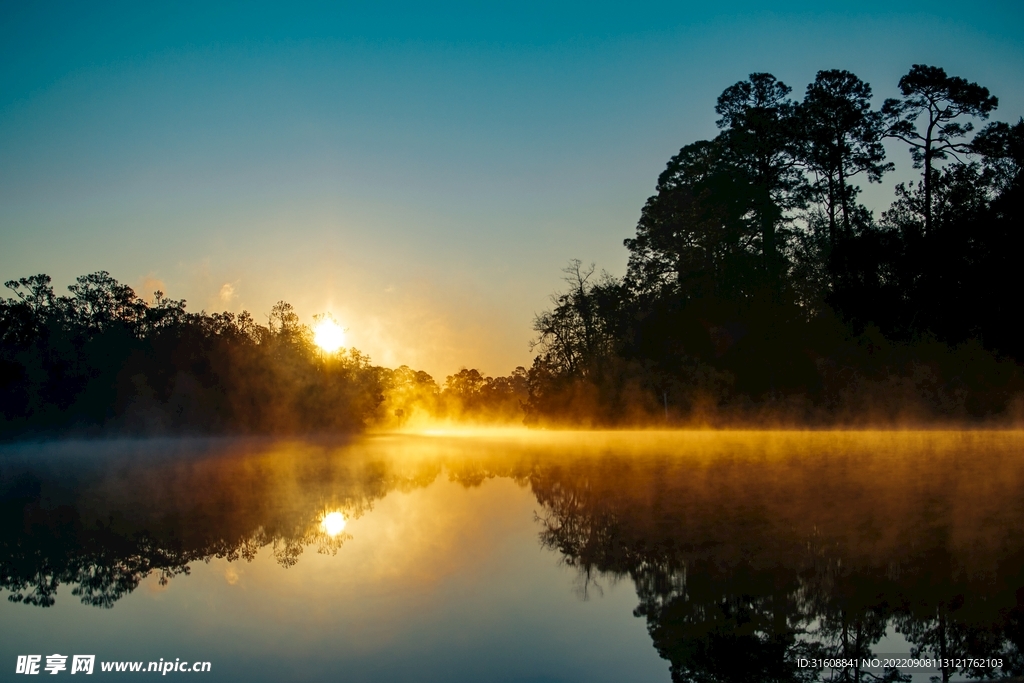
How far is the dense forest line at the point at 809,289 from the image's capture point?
99.6 ft

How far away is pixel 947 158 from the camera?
36.0 m

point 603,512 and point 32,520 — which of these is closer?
point 603,512

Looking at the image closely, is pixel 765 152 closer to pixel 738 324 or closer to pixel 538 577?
pixel 738 324

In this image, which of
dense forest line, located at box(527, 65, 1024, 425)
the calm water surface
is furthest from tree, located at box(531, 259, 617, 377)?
the calm water surface

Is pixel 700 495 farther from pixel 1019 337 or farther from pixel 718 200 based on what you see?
pixel 718 200

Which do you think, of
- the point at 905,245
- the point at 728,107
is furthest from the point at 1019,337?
the point at 728,107

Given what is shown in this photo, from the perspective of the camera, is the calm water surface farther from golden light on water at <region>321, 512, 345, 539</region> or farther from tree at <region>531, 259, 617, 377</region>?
A: tree at <region>531, 259, 617, 377</region>

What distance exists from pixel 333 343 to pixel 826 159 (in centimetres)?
5545

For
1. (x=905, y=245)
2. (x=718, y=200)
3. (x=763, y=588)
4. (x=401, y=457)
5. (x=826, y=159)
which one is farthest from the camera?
(x=718, y=200)

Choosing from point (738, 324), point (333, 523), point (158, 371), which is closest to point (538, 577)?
point (333, 523)

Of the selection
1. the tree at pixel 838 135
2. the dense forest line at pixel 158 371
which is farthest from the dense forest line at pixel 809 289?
the dense forest line at pixel 158 371

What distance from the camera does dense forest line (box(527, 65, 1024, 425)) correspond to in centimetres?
3034

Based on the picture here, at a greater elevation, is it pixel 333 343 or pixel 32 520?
pixel 333 343

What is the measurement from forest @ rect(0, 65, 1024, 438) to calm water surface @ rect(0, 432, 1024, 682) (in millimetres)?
13214
